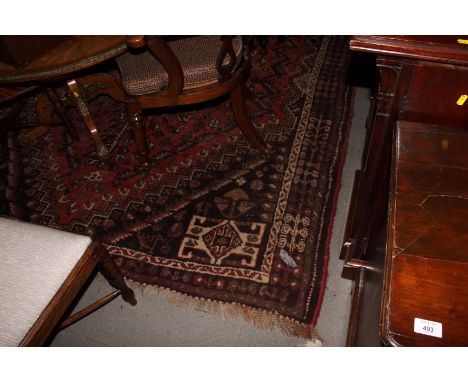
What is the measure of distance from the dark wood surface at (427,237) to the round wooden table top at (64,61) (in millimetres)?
1412

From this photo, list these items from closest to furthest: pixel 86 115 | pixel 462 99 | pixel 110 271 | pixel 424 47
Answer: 1. pixel 424 47
2. pixel 462 99
3. pixel 110 271
4. pixel 86 115

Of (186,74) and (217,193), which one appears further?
(217,193)

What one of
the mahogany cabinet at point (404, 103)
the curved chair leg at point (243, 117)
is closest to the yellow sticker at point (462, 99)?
the mahogany cabinet at point (404, 103)

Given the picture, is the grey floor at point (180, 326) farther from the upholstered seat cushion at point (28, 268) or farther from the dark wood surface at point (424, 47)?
the dark wood surface at point (424, 47)

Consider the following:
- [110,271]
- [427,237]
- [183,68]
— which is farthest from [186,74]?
[427,237]

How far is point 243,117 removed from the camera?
7.79ft

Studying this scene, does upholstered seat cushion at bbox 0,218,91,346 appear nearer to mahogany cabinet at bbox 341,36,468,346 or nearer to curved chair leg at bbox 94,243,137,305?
curved chair leg at bbox 94,243,137,305

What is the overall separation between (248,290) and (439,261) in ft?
3.81

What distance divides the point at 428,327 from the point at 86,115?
2.38 m

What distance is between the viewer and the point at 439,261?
2.96 feet

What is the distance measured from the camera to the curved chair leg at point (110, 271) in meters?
1.46

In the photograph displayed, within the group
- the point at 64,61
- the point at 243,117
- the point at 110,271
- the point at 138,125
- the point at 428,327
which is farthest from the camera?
the point at 243,117

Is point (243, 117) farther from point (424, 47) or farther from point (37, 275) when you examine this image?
point (37, 275)

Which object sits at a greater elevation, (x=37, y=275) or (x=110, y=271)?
(x=110, y=271)
